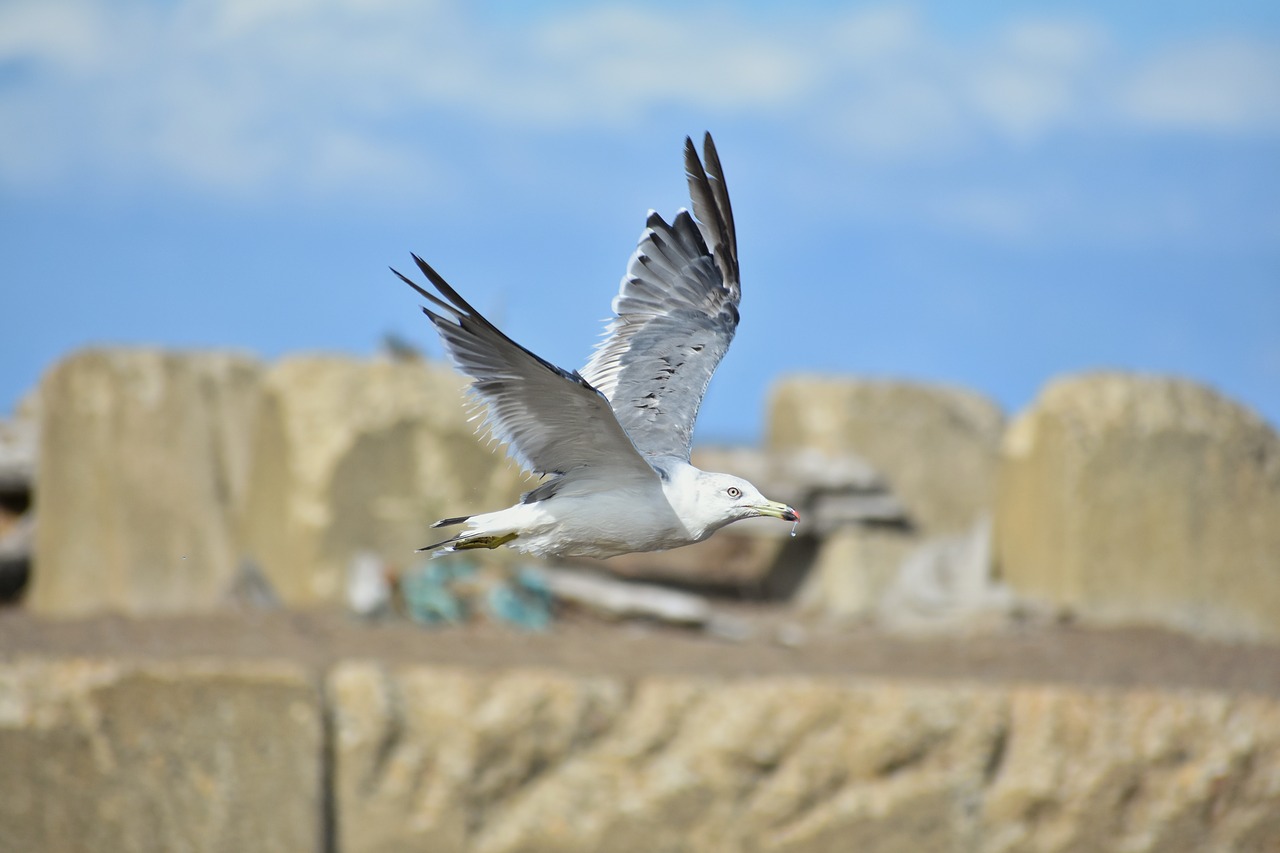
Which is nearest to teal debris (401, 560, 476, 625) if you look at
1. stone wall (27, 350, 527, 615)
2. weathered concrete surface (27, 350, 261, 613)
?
stone wall (27, 350, 527, 615)

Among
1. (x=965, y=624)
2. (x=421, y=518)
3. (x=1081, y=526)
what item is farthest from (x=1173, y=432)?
(x=421, y=518)

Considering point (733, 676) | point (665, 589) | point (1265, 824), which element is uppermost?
point (665, 589)

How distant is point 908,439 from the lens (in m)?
12.3

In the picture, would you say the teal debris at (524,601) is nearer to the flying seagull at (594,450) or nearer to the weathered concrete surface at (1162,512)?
the weathered concrete surface at (1162,512)

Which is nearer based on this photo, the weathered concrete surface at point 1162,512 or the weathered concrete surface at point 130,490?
the weathered concrete surface at point 1162,512

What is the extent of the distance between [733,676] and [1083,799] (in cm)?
167

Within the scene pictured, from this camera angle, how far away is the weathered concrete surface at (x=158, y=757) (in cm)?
713

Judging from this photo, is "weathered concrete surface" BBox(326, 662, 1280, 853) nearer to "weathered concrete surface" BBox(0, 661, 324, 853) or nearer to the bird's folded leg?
"weathered concrete surface" BBox(0, 661, 324, 853)

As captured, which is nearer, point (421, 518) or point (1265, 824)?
point (1265, 824)

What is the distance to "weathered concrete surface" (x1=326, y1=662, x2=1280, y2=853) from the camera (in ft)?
23.9

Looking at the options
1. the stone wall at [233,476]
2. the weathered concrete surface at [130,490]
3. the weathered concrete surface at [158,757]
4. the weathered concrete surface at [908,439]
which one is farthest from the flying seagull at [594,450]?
the weathered concrete surface at [908,439]

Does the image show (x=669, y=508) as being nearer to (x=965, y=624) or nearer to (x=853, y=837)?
(x=853, y=837)

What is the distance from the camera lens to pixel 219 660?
7.36 m

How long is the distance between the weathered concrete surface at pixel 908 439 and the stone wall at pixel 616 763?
15.6 ft
